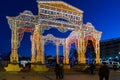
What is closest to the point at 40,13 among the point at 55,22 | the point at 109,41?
the point at 55,22

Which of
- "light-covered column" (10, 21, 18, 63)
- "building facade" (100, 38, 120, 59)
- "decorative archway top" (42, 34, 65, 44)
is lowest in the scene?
"light-covered column" (10, 21, 18, 63)

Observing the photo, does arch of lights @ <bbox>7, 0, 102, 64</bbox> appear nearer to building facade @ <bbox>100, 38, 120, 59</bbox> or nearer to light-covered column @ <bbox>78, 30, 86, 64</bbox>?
light-covered column @ <bbox>78, 30, 86, 64</bbox>

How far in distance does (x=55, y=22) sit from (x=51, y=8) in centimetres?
A: 232

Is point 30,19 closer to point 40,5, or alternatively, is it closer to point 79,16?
point 40,5

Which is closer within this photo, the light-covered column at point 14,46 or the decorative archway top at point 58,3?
the light-covered column at point 14,46

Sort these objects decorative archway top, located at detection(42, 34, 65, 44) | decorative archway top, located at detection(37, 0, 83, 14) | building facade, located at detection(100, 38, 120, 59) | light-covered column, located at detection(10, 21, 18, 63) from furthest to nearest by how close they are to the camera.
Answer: building facade, located at detection(100, 38, 120, 59)
decorative archway top, located at detection(42, 34, 65, 44)
decorative archway top, located at detection(37, 0, 83, 14)
light-covered column, located at detection(10, 21, 18, 63)

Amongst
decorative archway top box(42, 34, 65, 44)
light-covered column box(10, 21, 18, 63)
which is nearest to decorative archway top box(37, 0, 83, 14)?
light-covered column box(10, 21, 18, 63)

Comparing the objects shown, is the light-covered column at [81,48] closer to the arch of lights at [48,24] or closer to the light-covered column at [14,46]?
the arch of lights at [48,24]

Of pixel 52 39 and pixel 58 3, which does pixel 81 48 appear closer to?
pixel 58 3

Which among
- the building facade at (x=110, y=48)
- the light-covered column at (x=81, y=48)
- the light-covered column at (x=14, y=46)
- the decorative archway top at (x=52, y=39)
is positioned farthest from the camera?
the building facade at (x=110, y=48)

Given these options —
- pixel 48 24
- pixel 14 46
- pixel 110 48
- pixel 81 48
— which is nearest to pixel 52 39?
pixel 81 48

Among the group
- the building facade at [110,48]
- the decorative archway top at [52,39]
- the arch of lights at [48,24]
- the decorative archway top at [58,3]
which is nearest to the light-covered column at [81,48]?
the arch of lights at [48,24]

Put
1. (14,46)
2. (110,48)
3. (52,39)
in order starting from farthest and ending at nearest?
(110,48) → (52,39) → (14,46)

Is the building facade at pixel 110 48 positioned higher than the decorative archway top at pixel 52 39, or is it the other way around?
the building facade at pixel 110 48
